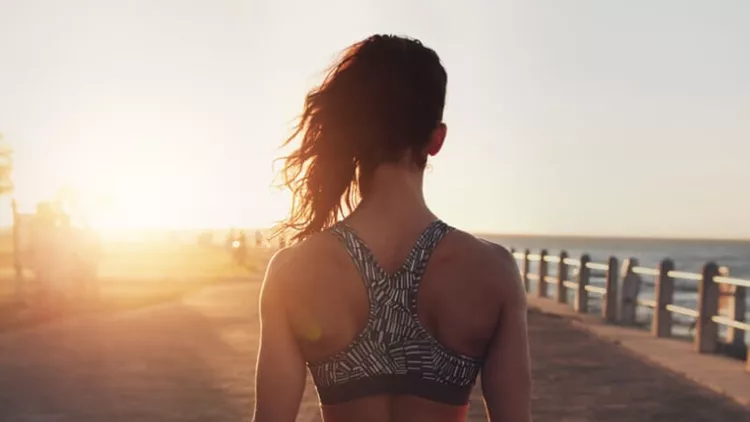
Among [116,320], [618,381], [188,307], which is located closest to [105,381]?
[618,381]

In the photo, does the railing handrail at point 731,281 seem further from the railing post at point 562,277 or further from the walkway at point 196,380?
the railing post at point 562,277

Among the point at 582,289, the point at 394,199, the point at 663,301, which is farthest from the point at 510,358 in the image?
the point at 582,289

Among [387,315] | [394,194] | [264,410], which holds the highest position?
[394,194]

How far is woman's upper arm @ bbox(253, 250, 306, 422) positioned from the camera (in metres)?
2.19

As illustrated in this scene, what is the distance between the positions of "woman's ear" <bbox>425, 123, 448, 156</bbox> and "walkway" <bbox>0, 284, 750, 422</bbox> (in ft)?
21.4

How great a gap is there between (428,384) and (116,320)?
16.8m

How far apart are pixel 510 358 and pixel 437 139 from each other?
52 centimetres

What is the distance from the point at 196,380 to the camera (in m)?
10.5

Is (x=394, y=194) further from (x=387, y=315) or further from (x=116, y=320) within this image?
(x=116, y=320)

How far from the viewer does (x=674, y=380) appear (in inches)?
439

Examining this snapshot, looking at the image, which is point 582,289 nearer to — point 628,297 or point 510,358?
point 628,297

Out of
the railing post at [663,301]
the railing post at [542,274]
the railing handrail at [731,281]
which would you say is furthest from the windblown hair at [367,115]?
the railing post at [542,274]

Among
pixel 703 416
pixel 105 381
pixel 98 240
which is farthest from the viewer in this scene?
pixel 98 240

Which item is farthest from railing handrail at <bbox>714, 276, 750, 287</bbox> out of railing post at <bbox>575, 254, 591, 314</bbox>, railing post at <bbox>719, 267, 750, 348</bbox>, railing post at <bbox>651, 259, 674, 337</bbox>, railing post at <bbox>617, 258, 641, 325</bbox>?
railing post at <bbox>575, 254, 591, 314</bbox>
